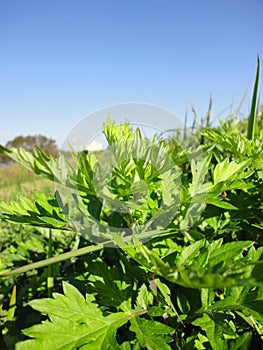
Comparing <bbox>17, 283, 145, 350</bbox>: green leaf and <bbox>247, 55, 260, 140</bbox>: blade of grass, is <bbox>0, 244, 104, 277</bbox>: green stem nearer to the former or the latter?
<bbox>17, 283, 145, 350</bbox>: green leaf

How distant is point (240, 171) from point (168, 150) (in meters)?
0.19

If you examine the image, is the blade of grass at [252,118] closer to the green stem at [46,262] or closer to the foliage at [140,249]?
the foliage at [140,249]

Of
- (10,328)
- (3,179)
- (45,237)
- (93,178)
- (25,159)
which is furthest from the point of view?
(3,179)

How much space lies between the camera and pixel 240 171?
0.72 meters

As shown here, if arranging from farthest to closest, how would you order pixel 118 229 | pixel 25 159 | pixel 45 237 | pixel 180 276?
pixel 45 237 < pixel 118 229 < pixel 25 159 < pixel 180 276

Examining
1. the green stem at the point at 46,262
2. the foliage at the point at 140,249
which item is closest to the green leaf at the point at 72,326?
the foliage at the point at 140,249

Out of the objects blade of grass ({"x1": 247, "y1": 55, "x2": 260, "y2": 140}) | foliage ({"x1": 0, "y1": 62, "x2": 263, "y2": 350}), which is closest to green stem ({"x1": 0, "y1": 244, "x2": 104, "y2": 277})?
foliage ({"x1": 0, "y1": 62, "x2": 263, "y2": 350})

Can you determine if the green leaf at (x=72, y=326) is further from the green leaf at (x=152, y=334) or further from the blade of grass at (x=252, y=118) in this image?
the blade of grass at (x=252, y=118)

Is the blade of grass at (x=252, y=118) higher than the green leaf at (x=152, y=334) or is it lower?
higher

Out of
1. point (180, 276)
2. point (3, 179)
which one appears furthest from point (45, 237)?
point (3, 179)

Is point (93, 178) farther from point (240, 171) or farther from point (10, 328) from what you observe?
point (10, 328)

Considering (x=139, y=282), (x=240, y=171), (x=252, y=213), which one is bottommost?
(x=139, y=282)

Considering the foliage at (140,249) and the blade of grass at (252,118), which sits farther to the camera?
the blade of grass at (252,118)

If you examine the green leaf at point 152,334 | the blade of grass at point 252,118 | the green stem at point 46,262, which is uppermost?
the blade of grass at point 252,118
